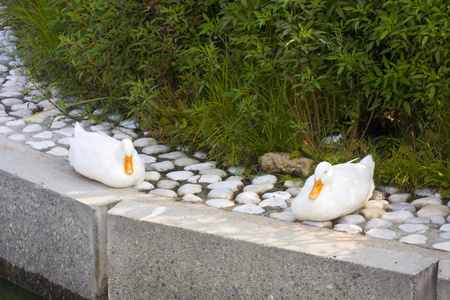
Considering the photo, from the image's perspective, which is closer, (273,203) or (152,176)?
(273,203)

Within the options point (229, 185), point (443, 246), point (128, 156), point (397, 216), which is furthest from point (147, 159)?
point (443, 246)

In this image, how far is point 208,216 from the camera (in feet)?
11.4

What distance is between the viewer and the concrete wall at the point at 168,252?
2.96 metres

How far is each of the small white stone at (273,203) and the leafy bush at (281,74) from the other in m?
0.46

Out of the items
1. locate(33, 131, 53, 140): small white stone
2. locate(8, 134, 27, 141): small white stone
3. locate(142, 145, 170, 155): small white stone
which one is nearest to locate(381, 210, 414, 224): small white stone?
locate(142, 145, 170, 155): small white stone

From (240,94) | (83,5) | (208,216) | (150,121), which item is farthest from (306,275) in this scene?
(83,5)

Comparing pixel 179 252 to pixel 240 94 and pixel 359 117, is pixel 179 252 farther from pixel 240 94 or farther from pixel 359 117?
pixel 359 117

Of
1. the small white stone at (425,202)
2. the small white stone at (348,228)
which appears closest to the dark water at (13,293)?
the small white stone at (348,228)

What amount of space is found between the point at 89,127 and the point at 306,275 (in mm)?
2416

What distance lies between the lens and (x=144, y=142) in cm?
473

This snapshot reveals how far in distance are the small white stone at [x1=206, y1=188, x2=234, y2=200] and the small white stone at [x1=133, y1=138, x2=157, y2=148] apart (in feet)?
3.01

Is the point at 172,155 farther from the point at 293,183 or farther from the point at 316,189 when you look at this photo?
the point at 316,189

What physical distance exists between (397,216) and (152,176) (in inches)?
56.4

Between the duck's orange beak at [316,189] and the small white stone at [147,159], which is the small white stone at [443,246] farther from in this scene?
the small white stone at [147,159]
